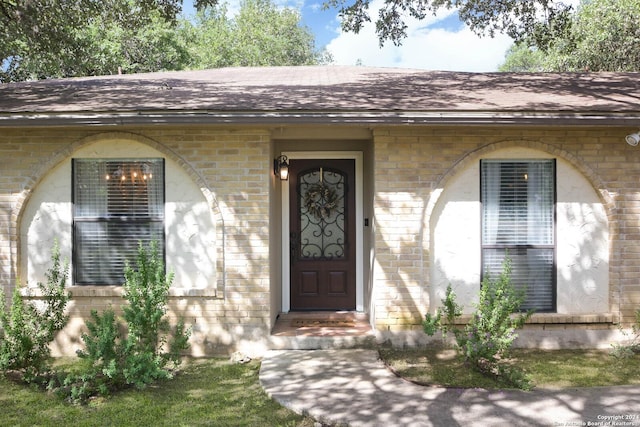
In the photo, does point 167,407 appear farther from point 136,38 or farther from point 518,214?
point 136,38

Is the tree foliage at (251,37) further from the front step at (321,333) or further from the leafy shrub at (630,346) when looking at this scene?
the leafy shrub at (630,346)

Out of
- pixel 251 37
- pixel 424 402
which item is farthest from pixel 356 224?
pixel 251 37

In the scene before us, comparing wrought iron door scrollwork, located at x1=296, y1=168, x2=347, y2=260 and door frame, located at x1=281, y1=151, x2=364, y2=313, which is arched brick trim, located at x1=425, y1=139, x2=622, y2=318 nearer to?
door frame, located at x1=281, y1=151, x2=364, y2=313

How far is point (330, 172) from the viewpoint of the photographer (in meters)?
7.54

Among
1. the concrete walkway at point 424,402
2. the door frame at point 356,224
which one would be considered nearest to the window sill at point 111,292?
the concrete walkway at point 424,402

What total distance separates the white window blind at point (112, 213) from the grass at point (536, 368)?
10.7 ft

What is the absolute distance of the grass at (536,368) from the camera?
504 cm

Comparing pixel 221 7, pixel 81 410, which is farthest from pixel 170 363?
pixel 221 7

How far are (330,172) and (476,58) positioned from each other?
6822cm

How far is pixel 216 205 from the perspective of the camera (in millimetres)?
6094

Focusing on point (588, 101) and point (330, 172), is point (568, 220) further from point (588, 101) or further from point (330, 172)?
point (330, 172)

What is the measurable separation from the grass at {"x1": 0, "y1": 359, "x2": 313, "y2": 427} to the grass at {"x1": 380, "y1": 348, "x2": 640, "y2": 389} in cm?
152

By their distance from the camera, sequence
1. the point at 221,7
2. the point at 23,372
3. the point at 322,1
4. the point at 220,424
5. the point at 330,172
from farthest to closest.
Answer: the point at 221,7 < the point at 322,1 < the point at 330,172 < the point at 23,372 < the point at 220,424

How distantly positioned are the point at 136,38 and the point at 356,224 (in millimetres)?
16828
